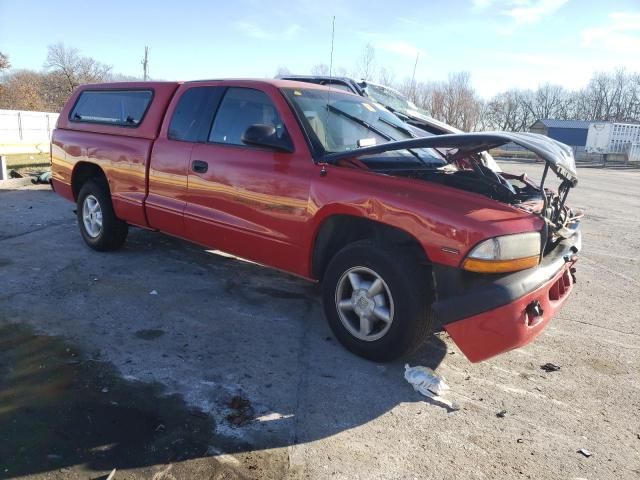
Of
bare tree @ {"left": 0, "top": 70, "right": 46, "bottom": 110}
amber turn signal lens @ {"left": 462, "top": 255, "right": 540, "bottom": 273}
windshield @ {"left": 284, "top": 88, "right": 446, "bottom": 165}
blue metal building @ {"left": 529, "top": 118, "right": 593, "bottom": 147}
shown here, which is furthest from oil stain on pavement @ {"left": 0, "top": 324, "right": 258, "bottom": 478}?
blue metal building @ {"left": 529, "top": 118, "right": 593, "bottom": 147}

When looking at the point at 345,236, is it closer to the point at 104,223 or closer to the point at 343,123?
the point at 343,123

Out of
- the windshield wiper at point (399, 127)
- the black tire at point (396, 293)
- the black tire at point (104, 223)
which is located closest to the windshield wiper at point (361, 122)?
the windshield wiper at point (399, 127)

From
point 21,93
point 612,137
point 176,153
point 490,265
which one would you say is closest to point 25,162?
point 176,153

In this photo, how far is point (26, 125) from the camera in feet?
84.1

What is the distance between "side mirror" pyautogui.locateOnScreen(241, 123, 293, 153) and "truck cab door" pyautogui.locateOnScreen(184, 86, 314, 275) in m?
0.05

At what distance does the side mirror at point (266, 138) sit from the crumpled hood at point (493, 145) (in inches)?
14.3

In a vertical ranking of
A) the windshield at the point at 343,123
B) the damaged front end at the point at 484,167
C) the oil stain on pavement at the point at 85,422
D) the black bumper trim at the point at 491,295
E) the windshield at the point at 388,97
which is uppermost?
the windshield at the point at 388,97

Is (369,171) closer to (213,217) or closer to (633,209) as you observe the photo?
(213,217)

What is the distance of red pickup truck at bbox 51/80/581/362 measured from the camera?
9.50 feet

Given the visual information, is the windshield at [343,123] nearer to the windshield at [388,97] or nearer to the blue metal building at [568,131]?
the windshield at [388,97]

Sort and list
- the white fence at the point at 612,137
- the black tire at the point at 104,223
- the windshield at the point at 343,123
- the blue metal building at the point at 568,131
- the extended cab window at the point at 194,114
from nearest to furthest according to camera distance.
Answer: the windshield at the point at 343,123, the extended cab window at the point at 194,114, the black tire at the point at 104,223, the white fence at the point at 612,137, the blue metal building at the point at 568,131

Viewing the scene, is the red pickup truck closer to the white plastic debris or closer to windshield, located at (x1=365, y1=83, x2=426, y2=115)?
the white plastic debris

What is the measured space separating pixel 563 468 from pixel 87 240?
209 inches

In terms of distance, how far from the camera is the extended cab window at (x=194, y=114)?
→ 440 centimetres
